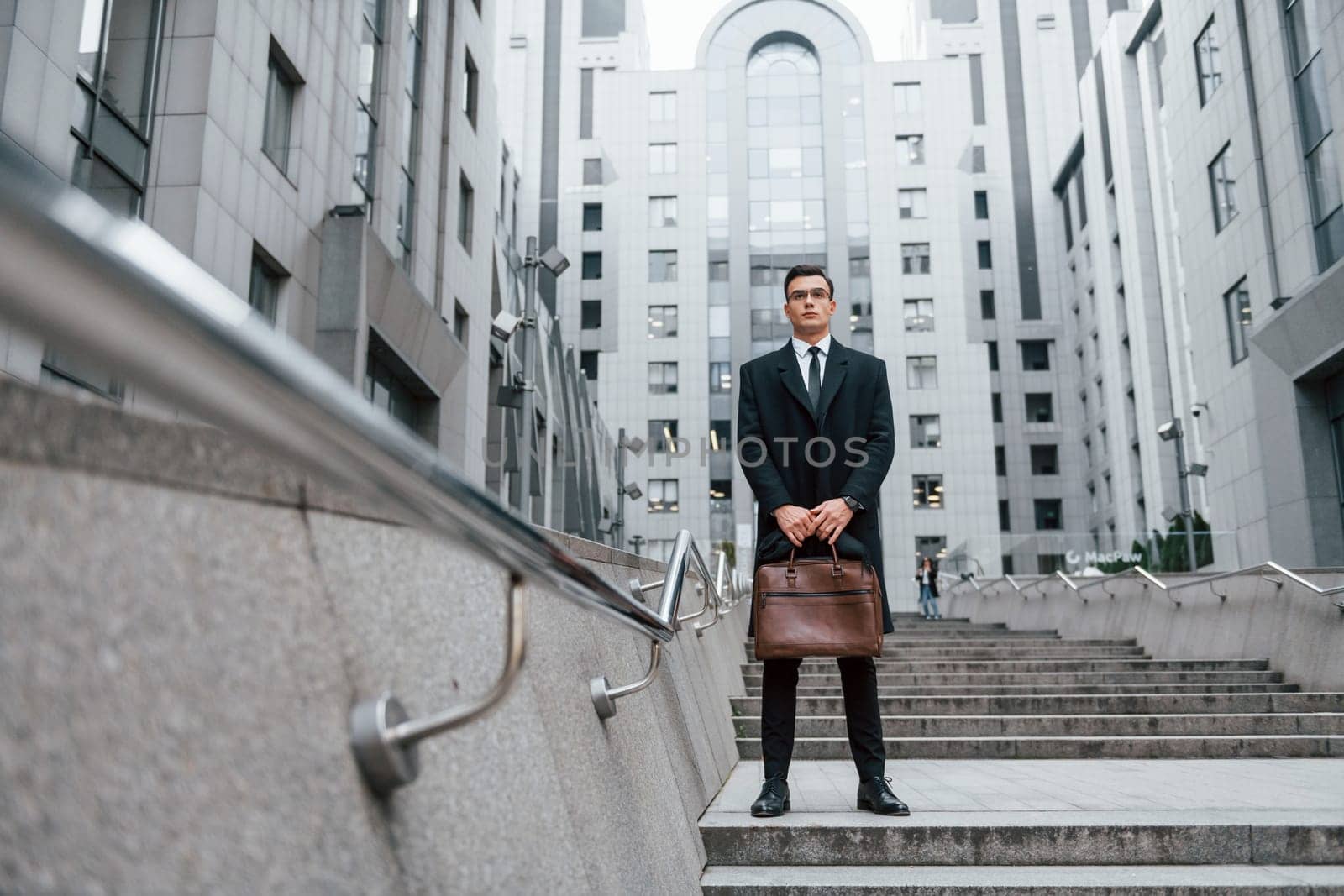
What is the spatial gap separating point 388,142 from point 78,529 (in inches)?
776

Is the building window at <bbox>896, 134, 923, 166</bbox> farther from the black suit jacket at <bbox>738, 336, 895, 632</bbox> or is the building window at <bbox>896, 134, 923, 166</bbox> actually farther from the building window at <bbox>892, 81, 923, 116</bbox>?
the black suit jacket at <bbox>738, 336, 895, 632</bbox>

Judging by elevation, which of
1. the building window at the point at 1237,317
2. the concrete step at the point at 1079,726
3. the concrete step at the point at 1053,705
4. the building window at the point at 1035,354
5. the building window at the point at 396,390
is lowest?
the concrete step at the point at 1079,726

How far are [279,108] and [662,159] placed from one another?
1403 inches

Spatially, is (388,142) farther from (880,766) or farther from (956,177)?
(956,177)

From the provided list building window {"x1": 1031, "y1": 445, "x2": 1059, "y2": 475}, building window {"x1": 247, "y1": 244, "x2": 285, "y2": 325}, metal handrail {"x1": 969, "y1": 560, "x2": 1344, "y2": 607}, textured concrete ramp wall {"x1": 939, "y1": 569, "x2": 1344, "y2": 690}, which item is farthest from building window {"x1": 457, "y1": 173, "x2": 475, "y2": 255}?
building window {"x1": 1031, "y1": 445, "x2": 1059, "y2": 475}

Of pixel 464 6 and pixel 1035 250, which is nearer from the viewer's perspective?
pixel 464 6

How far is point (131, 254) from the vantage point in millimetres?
813

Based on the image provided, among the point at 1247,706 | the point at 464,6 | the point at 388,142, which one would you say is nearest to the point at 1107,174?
the point at 464,6

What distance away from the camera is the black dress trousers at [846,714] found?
4578 millimetres

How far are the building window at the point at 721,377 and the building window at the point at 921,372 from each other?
7592 millimetres

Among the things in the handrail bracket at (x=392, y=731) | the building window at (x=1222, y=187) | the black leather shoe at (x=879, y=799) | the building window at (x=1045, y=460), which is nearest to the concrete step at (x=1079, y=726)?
the black leather shoe at (x=879, y=799)

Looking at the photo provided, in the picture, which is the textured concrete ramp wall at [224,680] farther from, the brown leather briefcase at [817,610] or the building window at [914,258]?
the building window at [914,258]

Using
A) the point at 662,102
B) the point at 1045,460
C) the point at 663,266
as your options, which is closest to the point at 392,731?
the point at 663,266

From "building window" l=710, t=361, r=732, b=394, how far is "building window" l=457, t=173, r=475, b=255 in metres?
23.1
